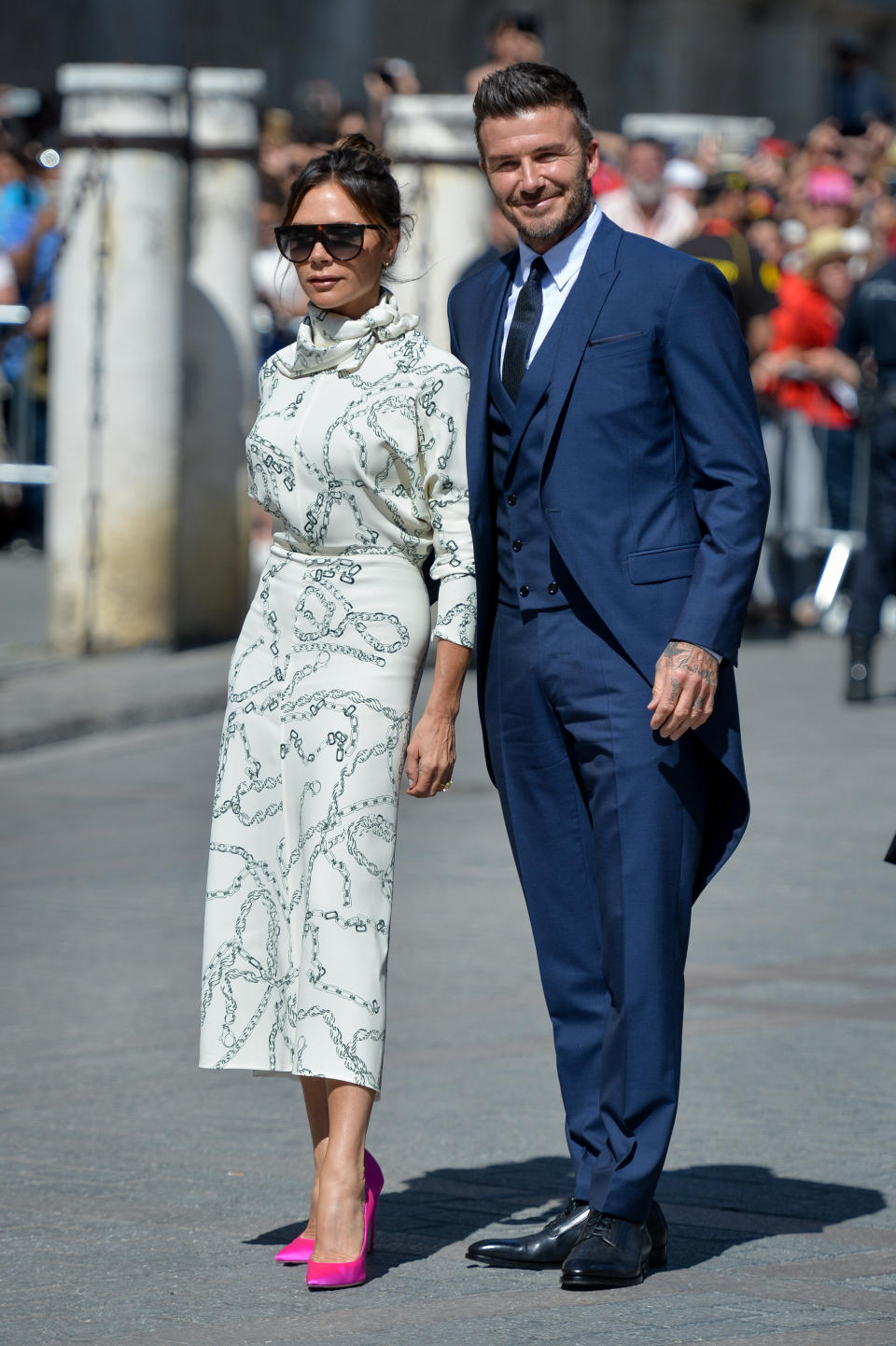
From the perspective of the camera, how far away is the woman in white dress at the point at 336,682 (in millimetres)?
4805

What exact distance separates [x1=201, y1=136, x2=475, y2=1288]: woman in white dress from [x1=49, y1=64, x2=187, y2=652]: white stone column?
840cm

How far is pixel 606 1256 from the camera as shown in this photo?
4.68 m

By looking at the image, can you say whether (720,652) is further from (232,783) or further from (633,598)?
(232,783)

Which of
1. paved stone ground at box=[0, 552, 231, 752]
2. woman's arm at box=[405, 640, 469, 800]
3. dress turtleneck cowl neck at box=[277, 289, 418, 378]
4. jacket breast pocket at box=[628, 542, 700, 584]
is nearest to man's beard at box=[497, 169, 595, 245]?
dress turtleneck cowl neck at box=[277, 289, 418, 378]

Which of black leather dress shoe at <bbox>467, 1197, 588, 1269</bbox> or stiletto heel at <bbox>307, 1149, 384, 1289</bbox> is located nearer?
stiletto heel at <bbox>307, 1149, 384, 1289</bbox>

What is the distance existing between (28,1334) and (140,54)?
9.63 meters

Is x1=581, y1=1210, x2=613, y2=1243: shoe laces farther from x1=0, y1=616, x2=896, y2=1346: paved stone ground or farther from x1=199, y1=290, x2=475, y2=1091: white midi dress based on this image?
x1=199, y1=290, x2=475, y2=1091: white midi dress

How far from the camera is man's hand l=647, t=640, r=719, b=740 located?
465cm

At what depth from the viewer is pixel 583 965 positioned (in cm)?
492

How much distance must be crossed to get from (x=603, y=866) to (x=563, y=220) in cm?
115

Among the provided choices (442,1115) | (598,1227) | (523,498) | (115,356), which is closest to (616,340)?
(523,498)

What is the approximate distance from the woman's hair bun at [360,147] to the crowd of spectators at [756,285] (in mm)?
9169

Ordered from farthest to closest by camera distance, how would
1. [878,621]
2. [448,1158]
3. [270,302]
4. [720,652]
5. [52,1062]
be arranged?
1. [270,302]
2. [878,621]
3. [52,1062]
4. [448,1158]
5. [720,652]

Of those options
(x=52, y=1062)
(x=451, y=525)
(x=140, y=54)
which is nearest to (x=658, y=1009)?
(x=451, y=525)
